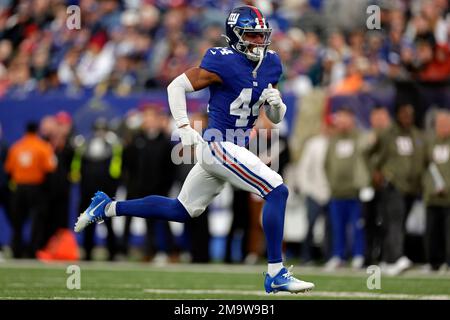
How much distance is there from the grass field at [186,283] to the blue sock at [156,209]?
631 millimetres

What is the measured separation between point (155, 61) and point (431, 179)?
5793mm

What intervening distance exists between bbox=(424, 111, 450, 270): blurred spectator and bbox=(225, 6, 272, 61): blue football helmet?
4.84 m

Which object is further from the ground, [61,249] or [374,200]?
[374,200]

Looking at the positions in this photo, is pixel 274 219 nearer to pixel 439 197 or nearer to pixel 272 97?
pixel 272 97

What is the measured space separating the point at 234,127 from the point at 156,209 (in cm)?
86

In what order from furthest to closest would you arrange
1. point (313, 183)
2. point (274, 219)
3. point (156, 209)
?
1. point (313, 183)
2. point (156, 209)
3. point (274, 219)

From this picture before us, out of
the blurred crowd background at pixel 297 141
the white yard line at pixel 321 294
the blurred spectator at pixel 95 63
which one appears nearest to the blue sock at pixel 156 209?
the white yard line at pixel 321 294

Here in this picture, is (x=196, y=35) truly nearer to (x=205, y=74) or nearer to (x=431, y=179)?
(x=431, y=179)

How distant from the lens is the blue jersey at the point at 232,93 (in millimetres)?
8164

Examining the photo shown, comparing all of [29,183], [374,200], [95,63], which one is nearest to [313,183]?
Answer: [374,200]

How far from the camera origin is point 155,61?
17.0 meters

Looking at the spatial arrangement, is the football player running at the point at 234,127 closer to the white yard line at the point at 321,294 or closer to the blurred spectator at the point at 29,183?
the white yard line at the point at 321,294

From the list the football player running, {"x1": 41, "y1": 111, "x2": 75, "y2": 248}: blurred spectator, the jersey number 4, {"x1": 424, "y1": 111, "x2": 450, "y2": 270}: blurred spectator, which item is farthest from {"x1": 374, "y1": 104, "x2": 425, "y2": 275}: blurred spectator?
the jersey number 4

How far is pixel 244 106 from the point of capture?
8.25 m
